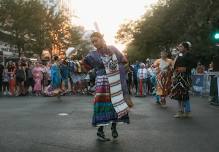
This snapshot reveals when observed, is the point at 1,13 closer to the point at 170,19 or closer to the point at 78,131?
the point at 170,19

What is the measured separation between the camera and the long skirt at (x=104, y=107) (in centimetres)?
930

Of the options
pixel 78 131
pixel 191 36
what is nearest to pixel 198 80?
pixel 78 131

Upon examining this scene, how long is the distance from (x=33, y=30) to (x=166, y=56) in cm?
3323

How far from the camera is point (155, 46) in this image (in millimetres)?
67062

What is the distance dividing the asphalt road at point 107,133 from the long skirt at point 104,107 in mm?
346

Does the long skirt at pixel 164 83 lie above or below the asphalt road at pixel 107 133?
above

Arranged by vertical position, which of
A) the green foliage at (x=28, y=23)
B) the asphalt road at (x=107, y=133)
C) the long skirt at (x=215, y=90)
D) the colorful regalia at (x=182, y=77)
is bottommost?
the asphalt road at (x=107, y=133)

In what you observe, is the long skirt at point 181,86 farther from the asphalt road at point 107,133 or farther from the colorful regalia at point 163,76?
the colorful regalia at point 163,76

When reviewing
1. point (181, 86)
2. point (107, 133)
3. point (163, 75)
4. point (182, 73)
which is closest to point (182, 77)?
point (182, 73)

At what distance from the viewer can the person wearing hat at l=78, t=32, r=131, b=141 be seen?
926 centimetres

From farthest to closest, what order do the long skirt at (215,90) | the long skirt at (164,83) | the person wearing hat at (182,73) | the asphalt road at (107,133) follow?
1. the long skirt at (215,90)
2. the long skirt at (164,83)
3. the person wearing hat at (182,73)
4. the asphalt road at (107,133)

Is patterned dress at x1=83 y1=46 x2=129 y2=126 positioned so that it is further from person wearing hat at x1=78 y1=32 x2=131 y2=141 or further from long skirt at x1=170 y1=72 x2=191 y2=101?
long skirt at x1=170 y1=72 x2=191 y2=101

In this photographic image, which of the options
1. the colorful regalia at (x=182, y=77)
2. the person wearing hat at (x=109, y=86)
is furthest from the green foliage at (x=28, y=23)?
the person wearing hat at (x=109, y=86)

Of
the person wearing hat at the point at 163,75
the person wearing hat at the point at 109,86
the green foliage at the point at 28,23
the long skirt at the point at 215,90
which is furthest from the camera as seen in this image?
the green foliage at the point at 28,23
